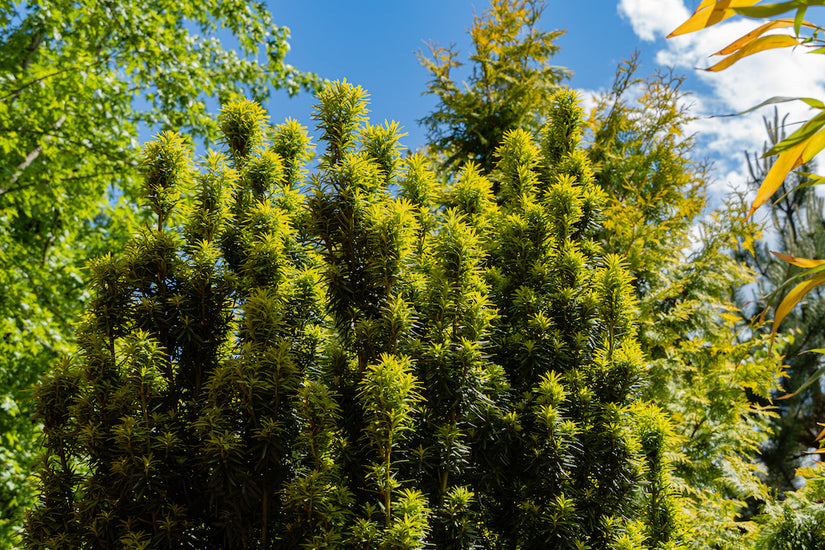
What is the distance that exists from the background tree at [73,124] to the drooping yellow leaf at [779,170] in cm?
761

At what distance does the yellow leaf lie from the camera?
35.6 inches

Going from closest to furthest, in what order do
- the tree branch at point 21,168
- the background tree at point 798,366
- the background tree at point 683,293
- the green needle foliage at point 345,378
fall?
the green needle foliage at point 345,378 < the background tree at point 683,293 < the tree branch at point 21,168 < the background tree at point 798,366

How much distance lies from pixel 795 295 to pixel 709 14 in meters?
0.51

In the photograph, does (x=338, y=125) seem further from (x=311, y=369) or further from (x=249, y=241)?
(x=311, y=369)

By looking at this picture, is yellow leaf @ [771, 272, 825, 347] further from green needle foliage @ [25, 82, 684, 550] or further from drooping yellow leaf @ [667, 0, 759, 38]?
green needle foliage @ [25, 82, 684, 550]

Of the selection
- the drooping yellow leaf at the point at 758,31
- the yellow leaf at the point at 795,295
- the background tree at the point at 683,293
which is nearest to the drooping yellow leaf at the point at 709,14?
the drooping yellow leaf at the point at 758,31

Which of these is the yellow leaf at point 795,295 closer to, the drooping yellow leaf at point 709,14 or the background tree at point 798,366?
the drooping yellow leaf at point 709,14

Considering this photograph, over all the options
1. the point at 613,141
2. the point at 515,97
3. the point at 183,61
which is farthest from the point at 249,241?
the point at 183,61

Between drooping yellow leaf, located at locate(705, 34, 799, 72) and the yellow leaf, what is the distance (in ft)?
1.31

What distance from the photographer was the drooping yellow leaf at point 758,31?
2.99 ft

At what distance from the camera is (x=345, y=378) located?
2641mm

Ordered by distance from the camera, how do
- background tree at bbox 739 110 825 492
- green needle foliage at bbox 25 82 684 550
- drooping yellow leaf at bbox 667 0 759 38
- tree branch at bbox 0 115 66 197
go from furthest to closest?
background tree at bbox 739 110 825 492, tree branch at bbox 0 115 66 197, green needle foliage at bbox 25 82 684 550, drooping yellow leaf at bbox 667 0 759 38

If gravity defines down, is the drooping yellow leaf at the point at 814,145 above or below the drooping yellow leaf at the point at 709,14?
below

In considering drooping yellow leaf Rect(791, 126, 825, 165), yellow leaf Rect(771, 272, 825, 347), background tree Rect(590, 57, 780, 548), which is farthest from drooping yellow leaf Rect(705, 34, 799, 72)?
background tree Rect(590, 57, 780, 548)
